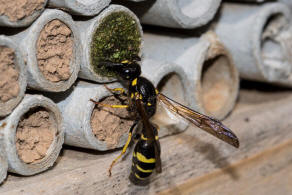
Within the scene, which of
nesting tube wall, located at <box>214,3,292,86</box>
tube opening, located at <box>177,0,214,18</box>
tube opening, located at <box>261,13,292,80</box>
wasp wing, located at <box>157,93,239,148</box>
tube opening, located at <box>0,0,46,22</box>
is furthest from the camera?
tube opening, located at <box>261,13,292,80</box>

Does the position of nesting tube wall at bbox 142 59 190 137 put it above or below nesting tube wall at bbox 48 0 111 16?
below

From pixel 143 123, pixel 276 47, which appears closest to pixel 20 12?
pixel 143 123

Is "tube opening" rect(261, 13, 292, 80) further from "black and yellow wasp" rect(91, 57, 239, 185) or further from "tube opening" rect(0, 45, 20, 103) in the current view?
"tube opening" rect(0, 45, 20, 103)

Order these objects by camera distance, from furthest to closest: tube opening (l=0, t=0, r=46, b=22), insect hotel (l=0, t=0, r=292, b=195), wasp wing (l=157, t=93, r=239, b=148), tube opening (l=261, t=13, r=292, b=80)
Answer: tube opening (l=261, t=13, r=292, b=80)
wasp wing (l=157, t=93, r=239, b=148)
insect hotel (l=0, t=0, r=292, b=195)
tube opening (l=0, t=0, r=46, b=22)

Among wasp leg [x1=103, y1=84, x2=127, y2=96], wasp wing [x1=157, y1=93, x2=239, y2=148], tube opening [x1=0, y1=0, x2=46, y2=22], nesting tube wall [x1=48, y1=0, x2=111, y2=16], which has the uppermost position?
tube opening [x1=0, y1=0, x2=46, y2=22]

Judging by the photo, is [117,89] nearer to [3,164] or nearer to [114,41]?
[114,41]

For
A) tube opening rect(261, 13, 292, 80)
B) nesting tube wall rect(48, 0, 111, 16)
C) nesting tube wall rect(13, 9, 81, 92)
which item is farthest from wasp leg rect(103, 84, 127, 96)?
tube opening rect(261, 13, 292, 80)

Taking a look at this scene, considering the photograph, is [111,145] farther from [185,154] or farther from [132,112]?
[185,154]

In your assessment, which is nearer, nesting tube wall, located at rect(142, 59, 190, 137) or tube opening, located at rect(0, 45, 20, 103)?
tube opening, located at rect(0, 45, 20, 103)
